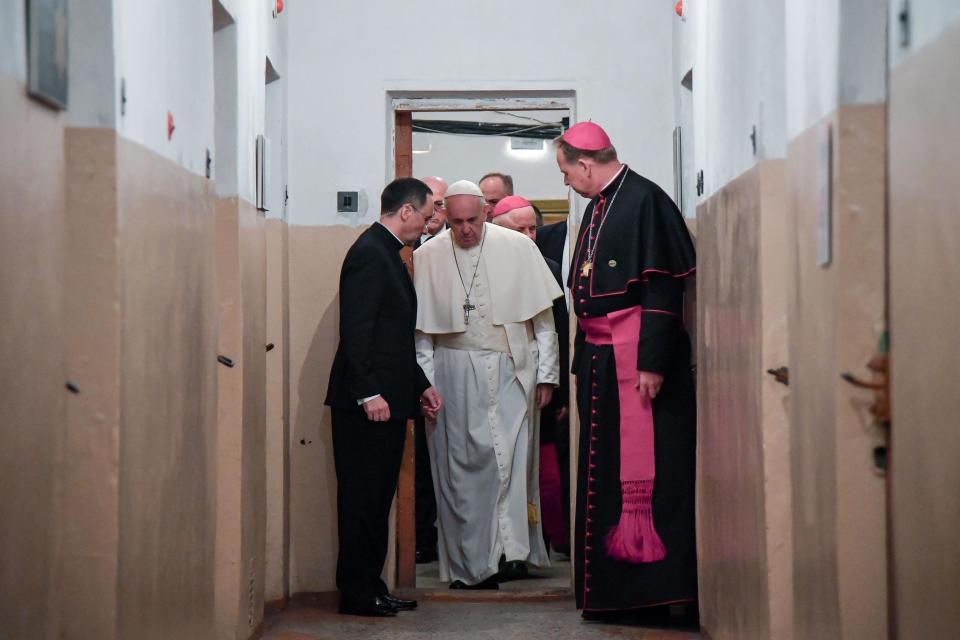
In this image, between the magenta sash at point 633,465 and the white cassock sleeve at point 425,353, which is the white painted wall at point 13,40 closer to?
the magenta sash at point 633,465

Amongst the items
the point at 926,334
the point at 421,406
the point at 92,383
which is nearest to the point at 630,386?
the point at 421,406

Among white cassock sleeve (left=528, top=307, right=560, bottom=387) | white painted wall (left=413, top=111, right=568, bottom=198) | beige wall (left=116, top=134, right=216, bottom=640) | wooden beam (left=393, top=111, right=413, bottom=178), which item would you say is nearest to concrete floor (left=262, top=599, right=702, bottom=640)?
white cassock sleeve (left=528, top=307, right=560, bottom=387)

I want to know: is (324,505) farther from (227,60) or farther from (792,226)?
(792,226)

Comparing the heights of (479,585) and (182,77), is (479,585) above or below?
below

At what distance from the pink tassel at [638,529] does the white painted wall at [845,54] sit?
6.83 feet

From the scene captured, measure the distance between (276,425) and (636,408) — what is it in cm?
143

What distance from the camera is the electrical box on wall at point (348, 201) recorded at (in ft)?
17.4

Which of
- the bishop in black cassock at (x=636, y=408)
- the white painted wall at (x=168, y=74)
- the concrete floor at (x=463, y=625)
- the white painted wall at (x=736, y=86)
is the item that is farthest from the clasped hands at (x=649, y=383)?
the white painted wall at (x=168, y=74)

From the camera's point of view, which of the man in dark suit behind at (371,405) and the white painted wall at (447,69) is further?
the white painted wall at (447,69)

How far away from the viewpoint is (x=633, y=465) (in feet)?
14.9

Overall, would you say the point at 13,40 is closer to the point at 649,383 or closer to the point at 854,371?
the point at 854,371

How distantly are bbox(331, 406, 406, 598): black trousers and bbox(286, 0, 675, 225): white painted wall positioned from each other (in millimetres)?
940

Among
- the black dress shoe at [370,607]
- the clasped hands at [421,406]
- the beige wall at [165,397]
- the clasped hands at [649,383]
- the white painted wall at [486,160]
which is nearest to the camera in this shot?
the beige wall at [165,397]

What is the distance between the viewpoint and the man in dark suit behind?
4.83 m
